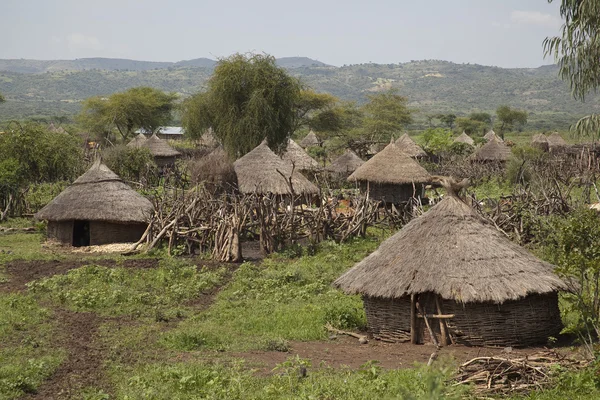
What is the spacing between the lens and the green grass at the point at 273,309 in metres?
11.4

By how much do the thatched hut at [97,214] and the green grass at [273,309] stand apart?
498cm

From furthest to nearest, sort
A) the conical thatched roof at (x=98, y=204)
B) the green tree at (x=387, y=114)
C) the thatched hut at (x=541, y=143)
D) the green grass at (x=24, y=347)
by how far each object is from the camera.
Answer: the green tree at (x=387, y=114), the thatched hut at (x=541, y=143), the conical thatched roof at (x=98, y=204), the green grass at (x=24, y=347)

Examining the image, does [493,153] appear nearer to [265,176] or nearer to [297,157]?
[297,157]

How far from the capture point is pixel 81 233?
21922 millimetres

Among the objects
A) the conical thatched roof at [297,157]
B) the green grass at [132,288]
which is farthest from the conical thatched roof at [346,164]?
the green grass at [132,288]

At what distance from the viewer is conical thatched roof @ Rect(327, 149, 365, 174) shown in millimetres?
36688

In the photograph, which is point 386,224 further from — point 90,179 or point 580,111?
point 580,111

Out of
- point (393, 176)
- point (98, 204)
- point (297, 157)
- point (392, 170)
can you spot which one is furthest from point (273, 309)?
point (297, 157)

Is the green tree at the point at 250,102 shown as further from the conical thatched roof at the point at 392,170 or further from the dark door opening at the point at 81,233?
the dark door opening at the point at 81,233

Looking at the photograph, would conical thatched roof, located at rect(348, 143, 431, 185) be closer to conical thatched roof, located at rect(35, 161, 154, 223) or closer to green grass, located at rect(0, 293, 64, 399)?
conical thatched roof, located at rect(35, 161, 154, 223)

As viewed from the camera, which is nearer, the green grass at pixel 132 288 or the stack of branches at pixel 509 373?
the stack of branches at pixel 509 373

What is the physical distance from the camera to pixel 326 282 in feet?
50.2

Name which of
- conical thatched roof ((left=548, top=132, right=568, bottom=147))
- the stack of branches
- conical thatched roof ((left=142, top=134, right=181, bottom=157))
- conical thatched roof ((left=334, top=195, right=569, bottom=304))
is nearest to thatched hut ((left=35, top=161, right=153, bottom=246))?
conical thatched roof ((left=334, top=195, right=569, bottom=304))

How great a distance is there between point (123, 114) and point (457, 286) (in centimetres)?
4770
